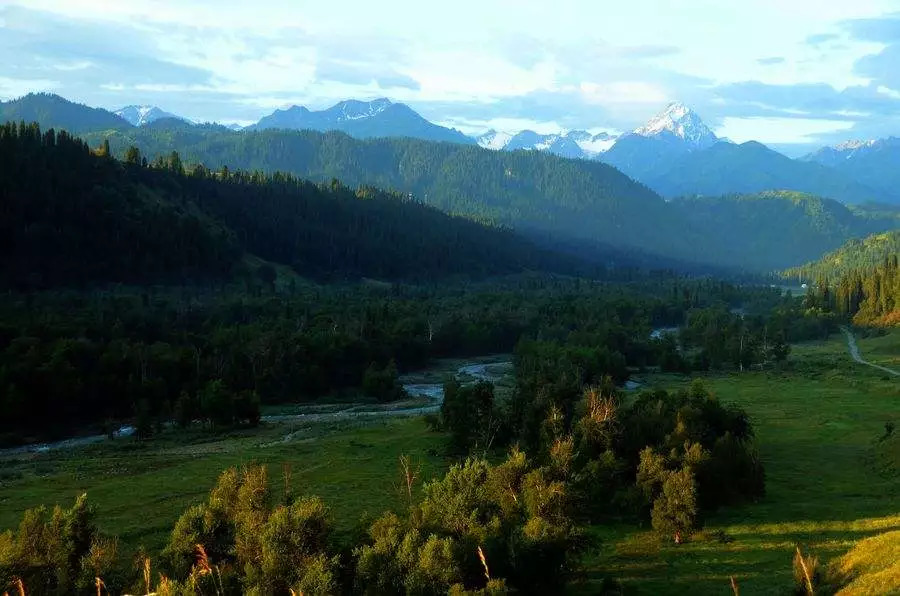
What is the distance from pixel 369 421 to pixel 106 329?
5127 cm

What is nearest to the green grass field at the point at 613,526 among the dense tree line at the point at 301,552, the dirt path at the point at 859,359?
the dense tree line at the point at 301,552

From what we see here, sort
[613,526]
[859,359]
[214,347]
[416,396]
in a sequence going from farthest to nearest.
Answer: [859,359], [416,396], [214,347], [613,526]

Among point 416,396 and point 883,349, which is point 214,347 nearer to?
point 416,396

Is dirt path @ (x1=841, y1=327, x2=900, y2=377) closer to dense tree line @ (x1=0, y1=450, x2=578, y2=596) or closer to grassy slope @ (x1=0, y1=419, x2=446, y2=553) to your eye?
grassy slope @ (x1=0, y1=419, x2=446, y2=553)

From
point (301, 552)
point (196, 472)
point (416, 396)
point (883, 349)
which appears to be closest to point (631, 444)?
point (301, 552)

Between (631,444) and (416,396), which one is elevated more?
(631,444)

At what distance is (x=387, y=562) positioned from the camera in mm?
38812

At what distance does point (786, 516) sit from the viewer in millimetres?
59781

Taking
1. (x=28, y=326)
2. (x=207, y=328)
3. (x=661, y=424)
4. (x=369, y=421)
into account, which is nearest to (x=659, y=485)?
(x=661, y=424)

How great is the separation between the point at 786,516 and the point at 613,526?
44.6 feet

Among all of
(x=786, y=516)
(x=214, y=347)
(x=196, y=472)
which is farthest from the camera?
(x=214, y=347)

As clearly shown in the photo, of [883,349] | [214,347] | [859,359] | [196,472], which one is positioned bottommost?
[196,472]

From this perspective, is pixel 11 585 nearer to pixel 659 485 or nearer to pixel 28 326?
pixel 659 485

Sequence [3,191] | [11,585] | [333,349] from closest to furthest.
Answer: [11,585]
[333,349]
[3,191]
